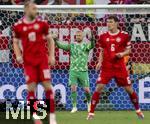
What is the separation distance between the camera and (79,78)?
535 inches

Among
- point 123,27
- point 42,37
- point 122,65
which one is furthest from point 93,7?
point 42,37

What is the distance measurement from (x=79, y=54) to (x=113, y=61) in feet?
6.29

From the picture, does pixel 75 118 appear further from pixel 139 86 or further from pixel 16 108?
pixel 139 86

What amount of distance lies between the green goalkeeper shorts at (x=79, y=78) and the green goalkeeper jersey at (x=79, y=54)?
8 cm

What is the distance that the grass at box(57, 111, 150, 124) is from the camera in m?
11.2

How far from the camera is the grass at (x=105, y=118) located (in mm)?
11227

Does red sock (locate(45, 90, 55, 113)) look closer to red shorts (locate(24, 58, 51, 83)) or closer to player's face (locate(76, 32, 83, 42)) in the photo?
red shorts (locate(24, 58, 51, 83))

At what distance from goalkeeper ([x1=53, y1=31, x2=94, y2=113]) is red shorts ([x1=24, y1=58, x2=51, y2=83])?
12.5 feet

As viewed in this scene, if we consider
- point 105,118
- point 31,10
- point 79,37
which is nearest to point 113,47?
point 105,118

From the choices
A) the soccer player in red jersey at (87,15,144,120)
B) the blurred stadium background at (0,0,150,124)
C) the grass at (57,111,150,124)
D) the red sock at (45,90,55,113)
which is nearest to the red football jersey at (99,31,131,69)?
the soccer player in red jersey at (87,15,144,120)

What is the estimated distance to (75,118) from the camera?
12000 mm

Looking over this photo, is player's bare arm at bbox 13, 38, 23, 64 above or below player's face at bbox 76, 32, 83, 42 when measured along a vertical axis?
above

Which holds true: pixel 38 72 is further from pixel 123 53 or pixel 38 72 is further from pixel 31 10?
pixel 123 53

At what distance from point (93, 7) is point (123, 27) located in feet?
3.19
